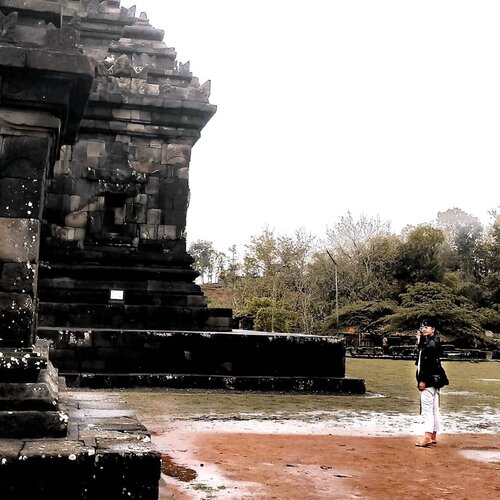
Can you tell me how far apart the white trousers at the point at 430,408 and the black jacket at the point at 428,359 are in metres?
0.08

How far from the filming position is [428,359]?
7.00 metres

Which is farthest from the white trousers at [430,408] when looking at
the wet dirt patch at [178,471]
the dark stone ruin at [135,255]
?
the dark stone ruin at [135,255]

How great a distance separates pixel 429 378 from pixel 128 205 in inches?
312

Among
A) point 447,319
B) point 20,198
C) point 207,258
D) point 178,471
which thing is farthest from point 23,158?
point 207,258

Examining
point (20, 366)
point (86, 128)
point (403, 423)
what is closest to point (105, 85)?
point (86, 128)

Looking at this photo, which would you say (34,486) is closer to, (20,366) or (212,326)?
(20,366)

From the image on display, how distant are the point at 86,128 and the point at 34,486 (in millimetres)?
10284

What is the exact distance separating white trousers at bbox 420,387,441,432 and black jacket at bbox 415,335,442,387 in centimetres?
8

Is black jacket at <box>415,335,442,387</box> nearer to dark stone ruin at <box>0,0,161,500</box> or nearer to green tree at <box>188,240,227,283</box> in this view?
dark stone ruin at <box>0,0,161,500</box>

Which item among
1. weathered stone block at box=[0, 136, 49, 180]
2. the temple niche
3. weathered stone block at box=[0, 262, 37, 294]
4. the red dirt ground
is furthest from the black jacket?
the temple niche

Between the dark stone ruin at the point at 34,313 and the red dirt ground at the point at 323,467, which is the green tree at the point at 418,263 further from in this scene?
the dark stone ruin at the point at 34,313

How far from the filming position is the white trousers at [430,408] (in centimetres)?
669

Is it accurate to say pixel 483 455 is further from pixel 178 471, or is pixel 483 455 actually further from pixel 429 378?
pixel 178 471

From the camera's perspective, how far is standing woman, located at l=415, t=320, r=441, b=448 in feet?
22.0
